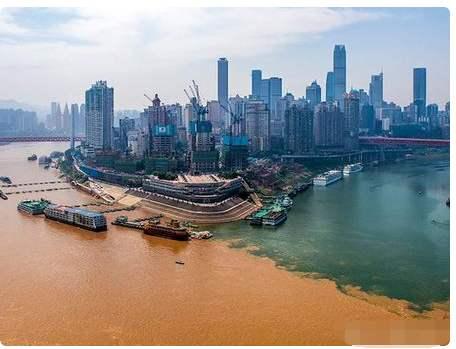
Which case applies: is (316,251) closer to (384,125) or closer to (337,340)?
(337,340)

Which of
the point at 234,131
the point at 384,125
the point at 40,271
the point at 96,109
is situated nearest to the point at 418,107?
the point at 384,125

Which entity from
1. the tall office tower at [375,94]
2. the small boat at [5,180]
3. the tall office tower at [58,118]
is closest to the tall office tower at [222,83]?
the small boat at [5,180]

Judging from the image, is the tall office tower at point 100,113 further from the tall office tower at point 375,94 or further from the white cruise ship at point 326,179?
the tall office tower at point 375,94

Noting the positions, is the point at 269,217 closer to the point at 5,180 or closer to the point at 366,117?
the point at 5,180

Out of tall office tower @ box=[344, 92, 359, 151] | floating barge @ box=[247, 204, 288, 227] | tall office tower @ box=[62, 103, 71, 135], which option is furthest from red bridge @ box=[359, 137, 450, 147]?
tall office tower @ box=[62, 103, 71, 135]

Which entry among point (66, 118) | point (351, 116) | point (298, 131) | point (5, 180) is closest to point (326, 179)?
point (298, 131)

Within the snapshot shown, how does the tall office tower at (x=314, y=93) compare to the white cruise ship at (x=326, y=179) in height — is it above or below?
above

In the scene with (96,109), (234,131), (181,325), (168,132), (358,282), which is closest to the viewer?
(181,325)

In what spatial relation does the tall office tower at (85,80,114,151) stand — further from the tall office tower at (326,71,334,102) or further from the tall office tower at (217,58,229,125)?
the tall office tower at (326,71,334,102)
